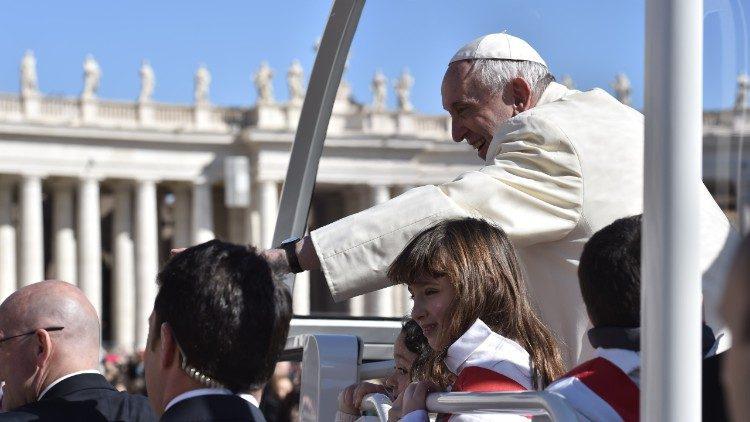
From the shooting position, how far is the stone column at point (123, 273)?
59469mm

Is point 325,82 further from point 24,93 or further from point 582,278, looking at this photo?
point 24,93

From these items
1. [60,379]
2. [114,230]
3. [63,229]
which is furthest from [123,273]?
[60,379]

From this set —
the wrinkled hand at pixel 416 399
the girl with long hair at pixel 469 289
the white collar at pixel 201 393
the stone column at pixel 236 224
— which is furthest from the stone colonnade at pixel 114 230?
the white collar at pixel 201 393

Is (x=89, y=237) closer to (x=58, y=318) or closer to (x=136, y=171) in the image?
(x=136, y=171)

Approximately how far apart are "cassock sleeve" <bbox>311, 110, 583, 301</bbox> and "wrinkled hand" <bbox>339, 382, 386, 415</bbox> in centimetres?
24

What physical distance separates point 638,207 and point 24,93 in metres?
57.3

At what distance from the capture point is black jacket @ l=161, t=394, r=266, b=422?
2342 mm

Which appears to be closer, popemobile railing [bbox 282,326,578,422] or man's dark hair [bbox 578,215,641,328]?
popemobile railing [bbox 282,326,578,422]

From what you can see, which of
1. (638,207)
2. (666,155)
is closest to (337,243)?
(638,207)

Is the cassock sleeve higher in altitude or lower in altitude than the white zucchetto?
lower

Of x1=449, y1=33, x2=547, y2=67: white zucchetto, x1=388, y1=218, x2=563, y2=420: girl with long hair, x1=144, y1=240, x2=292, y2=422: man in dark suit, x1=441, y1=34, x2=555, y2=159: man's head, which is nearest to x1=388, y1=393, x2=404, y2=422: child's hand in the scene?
x1=388, y1=218, x2=563, y2=420: girl with long hair

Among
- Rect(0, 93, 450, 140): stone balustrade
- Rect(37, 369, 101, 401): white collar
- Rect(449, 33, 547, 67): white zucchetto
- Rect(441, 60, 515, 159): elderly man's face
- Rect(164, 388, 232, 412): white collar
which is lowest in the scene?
Rect(37, 369, 101, 401): white collar

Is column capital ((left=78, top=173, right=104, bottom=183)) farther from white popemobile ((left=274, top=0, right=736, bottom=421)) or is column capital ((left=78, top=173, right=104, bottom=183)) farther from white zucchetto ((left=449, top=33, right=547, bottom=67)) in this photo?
white popemobile ((left=274, top=0, right=736, bottom=421))

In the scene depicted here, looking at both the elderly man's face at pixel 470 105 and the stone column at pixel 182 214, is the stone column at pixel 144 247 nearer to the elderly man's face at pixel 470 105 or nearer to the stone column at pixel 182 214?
the stone column at pixel 182 214
